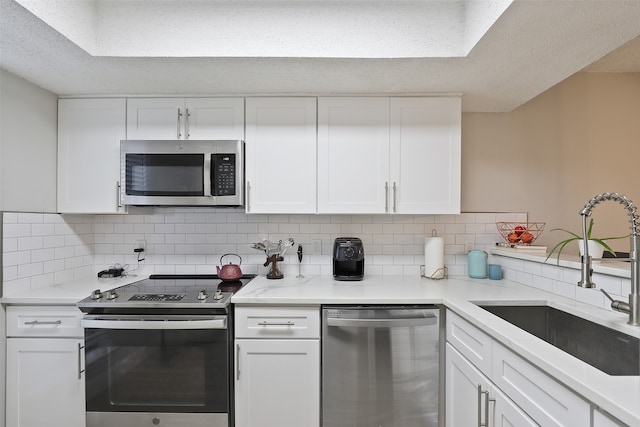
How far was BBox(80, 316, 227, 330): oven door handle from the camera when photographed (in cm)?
183

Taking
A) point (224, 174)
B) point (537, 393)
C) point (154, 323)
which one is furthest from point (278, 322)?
point (537, 393)

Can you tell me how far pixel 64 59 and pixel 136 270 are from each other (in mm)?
1471

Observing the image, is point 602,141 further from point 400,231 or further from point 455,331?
point 455,331

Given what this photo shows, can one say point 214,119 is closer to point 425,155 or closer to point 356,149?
point 356,149

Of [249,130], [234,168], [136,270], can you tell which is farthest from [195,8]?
[136,270]

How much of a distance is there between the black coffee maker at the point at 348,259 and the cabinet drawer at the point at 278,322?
488 millimetres

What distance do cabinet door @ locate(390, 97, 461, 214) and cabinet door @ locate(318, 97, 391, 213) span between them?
65mm

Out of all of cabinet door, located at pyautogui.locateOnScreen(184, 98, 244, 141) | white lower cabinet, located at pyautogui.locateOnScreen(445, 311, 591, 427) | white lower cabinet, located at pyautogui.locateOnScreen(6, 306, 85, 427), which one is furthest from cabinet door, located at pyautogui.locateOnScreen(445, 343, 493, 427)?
white lower cabinet, located at pyautogui.locateOnScreen(6, 306, 85, 427)

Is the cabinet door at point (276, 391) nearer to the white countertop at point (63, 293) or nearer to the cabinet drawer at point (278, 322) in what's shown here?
the cabinet drawer at point (278, 322)

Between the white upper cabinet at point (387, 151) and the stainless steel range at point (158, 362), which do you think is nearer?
the stainless steel range at point (158, 362)

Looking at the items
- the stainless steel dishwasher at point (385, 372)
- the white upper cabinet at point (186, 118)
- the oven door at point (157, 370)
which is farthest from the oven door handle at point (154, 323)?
the white upper cabinet at point (186, 118)

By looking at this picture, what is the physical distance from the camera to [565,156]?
2.53m

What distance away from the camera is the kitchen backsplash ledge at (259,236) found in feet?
8.36

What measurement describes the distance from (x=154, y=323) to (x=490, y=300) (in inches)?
70.3
